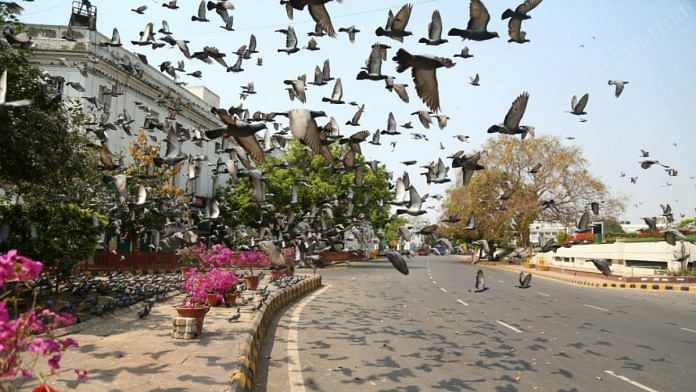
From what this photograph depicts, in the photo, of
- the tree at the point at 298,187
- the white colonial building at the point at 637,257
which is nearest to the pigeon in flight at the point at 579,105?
the white colonial building at the point at 637,257

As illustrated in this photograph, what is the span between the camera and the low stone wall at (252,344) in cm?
499

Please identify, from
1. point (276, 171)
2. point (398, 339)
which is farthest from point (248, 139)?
point (276, 171)

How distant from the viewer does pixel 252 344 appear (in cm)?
662

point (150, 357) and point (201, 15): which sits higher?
point (201, 15)

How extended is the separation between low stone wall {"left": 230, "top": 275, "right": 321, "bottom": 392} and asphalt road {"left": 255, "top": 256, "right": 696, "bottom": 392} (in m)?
0.17

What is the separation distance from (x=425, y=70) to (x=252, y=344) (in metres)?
4.09

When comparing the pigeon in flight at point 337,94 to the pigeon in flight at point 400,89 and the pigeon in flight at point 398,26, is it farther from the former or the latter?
the pigeon in flight at point 398,26

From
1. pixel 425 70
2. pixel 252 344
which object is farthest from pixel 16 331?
pixel 252 344

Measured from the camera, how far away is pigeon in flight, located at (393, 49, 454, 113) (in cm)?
430

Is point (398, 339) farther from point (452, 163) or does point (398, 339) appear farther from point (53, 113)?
point (53, 113)

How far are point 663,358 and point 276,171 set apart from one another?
97.1 ft

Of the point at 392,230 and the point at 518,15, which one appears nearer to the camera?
the point at 518,15

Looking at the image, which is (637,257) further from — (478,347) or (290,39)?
(290,39)

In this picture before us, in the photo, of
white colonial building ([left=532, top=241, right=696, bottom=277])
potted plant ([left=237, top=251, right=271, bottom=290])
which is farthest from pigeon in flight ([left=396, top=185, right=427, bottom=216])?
white colonial building ([left=532, top=241, right=696, bottom=277])
